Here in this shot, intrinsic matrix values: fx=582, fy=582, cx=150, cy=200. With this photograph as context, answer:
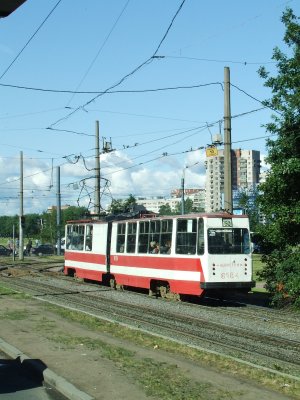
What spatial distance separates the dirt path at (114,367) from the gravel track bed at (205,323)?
5.02ft

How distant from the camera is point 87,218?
27.9 m

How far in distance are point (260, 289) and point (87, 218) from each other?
9.25 metres

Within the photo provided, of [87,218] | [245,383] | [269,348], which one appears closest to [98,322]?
[269,348]

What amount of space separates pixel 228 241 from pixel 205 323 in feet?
15.0

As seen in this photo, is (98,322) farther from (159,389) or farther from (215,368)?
(159,389)

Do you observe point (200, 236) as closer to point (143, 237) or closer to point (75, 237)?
point (143, 237)

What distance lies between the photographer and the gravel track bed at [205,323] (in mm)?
10328

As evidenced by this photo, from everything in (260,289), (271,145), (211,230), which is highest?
(271,145)

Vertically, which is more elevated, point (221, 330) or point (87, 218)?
point (87, 218)

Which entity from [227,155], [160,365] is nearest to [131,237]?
[227,155]

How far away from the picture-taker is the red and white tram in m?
17.8

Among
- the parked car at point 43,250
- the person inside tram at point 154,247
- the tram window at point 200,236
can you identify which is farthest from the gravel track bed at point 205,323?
the parked car at point 43,250

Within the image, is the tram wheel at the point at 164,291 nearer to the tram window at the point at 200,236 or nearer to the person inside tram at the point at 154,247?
the person inside tram at the point at 154,247

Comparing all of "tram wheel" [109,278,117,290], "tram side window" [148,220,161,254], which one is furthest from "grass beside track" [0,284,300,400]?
"tram wheel" [109,278,117,290]
